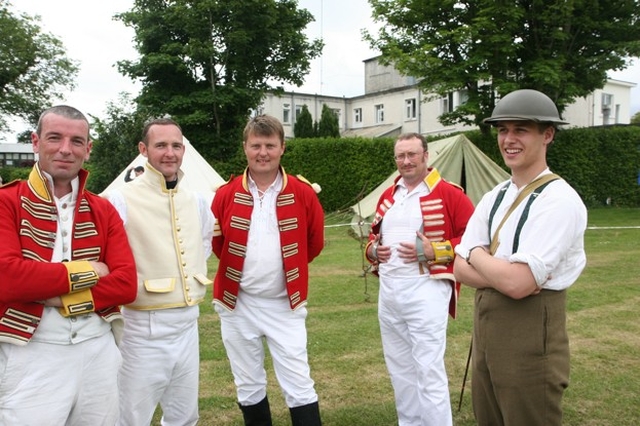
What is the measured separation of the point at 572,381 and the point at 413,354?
6.10ft

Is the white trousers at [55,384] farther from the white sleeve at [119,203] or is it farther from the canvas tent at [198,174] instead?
the canvas tent at [198,174]

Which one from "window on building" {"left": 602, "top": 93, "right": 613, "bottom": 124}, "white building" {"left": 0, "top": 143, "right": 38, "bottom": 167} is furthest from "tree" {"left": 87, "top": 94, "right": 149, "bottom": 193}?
"white building" {"left": 0, "top": 143, "right": 38, "bottom": 167}

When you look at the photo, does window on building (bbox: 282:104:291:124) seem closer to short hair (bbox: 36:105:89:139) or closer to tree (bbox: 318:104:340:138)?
tree (bbox: 318:104:340:138)

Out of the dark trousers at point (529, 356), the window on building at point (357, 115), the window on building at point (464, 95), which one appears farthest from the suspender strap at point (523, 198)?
the window on building at point (357, 115)

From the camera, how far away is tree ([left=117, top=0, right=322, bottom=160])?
1967 centimetres

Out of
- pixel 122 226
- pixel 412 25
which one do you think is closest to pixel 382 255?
pixel 122 226

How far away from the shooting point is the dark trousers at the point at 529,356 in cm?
204

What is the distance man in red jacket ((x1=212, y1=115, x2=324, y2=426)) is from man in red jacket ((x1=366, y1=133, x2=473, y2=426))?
58cm

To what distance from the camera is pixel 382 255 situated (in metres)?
3.34

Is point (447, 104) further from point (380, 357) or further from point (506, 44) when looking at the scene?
point (380, 357)

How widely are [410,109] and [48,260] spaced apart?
1205 inches

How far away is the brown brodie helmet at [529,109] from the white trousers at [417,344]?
136cm

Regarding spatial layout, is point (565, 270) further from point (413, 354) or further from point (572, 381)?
point (572, 381)

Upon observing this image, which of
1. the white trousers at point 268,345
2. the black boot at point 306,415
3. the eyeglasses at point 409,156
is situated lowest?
the black boot at point 306,415
